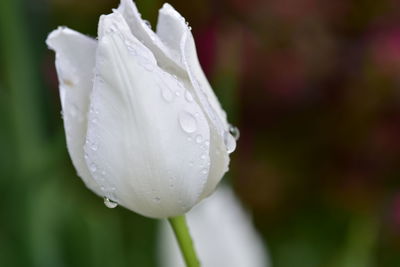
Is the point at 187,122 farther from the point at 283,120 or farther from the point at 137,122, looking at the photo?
the point at 283,120

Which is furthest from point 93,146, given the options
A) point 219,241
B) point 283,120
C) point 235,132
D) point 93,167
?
point 283,120

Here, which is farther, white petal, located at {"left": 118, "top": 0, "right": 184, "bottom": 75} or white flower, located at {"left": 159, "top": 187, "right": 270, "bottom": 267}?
white flower, located at {"left": 159, "top": 187, "right": 270, "bottom": 267}

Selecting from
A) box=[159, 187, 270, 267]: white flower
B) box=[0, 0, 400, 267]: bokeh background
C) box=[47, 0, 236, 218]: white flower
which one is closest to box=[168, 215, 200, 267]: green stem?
box=[47, 0, 236, 218]: white flower

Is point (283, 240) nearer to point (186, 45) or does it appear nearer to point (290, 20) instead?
point (290, 20)

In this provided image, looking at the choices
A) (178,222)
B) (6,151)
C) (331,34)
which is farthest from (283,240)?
(178,222)

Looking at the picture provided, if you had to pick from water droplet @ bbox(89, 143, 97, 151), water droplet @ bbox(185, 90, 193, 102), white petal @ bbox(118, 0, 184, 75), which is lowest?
water droplet @ bbox(89, 143, 97, 151)

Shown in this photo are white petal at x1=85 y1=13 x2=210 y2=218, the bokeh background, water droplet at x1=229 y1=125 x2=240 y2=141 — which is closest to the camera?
white petal at x1=85 y1=13 x2=210 y2=218

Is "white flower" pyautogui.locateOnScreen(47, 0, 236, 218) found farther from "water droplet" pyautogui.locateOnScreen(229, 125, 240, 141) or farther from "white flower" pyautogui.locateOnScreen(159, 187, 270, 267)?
"white flower" pyautogui.locateOnScreen(159, 187, 270, 267)
